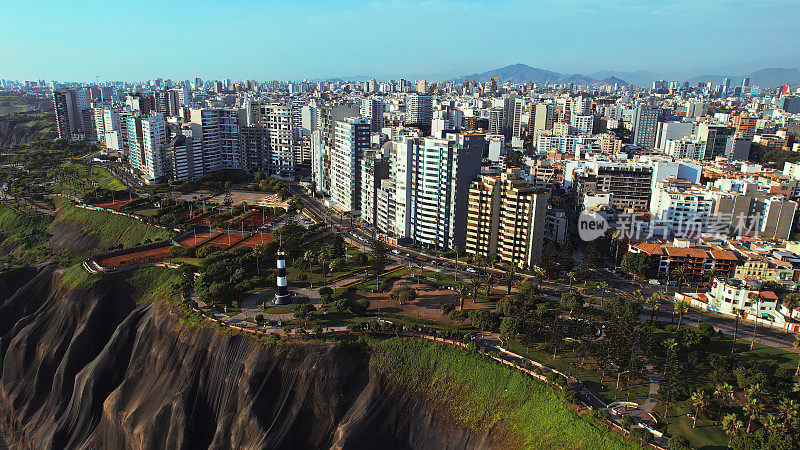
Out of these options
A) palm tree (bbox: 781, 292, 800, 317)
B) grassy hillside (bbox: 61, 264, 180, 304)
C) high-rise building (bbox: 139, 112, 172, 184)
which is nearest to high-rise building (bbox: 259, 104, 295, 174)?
high-rise building (bbox: 139, 112, 172, 184)

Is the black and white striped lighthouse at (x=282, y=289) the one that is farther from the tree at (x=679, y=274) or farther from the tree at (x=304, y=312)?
the tree at (x=679, y=274)

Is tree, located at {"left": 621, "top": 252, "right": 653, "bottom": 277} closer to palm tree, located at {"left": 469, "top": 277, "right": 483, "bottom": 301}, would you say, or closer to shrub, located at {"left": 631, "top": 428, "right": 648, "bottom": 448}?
palm tree, located at {"left": 469, "top": 277, "right": 483, "bottom": 301}

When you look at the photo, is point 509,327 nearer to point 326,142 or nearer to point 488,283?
point 488,283

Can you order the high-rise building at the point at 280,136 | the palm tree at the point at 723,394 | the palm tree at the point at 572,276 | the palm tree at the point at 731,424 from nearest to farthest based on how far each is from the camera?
the palm tree at the point at 731,424
the palm tree at the point at 723,394
the palm tree at the point at 572,276
the high-rise building at the point at 280,136

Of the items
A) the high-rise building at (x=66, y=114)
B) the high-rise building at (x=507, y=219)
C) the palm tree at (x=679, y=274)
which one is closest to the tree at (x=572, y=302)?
the high-rise building at (x=507, y=219)

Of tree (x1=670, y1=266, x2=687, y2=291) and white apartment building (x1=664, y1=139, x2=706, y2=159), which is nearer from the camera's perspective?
→ tree (x1=670, y1=266, x2=687, y2=291)

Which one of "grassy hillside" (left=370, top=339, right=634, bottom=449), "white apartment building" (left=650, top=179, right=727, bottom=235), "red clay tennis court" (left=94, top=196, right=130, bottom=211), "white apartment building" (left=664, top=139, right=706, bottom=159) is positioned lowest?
"grassy hillside" (left=370, top=339, right=634, bottom=449)

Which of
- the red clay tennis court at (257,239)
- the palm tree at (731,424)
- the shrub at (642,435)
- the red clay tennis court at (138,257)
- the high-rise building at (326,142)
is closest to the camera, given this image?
the shrub at (642,435)

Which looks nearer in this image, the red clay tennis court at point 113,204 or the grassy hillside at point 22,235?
the grassy hillside at point 22,235
